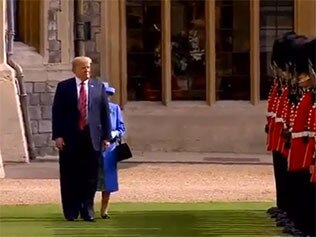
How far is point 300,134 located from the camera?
968 cm

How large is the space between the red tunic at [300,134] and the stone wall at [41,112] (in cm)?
858

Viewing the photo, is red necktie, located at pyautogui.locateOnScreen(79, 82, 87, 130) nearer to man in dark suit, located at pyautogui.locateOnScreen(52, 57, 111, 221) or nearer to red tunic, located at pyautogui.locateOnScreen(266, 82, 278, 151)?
man in dark suit, located at pyautogui.locateOnScreen(52, 57, 111, 221)

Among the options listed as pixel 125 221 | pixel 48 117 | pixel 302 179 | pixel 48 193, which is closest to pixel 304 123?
pixel 302 179

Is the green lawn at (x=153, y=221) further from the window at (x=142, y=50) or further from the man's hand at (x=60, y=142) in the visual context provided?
the window at (x=142, y=50)

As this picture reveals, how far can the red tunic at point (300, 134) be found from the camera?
380 inches

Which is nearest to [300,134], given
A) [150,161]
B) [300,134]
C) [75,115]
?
[300,134]

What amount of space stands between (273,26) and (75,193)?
8.10 m

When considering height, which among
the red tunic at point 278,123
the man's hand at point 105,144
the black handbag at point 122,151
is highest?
the red tunic at point 278,123

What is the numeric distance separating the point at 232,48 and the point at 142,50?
4.51ft

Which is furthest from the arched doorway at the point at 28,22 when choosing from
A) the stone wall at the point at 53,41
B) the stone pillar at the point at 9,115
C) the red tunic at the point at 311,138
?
the red tunic at the point at 311,138

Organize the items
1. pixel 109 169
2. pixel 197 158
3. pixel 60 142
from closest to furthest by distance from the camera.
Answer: pixel 60 142
pixel 109 169
pixel 197 158

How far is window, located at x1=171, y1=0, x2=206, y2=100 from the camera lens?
1869 cm

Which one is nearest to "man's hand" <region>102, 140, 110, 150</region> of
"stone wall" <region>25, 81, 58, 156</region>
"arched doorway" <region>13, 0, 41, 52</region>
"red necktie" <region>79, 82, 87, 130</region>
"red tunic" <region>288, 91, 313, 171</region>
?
"red necktie" <region>79, 82, 87, 130</region>

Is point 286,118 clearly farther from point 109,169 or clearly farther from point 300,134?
point 109,169
